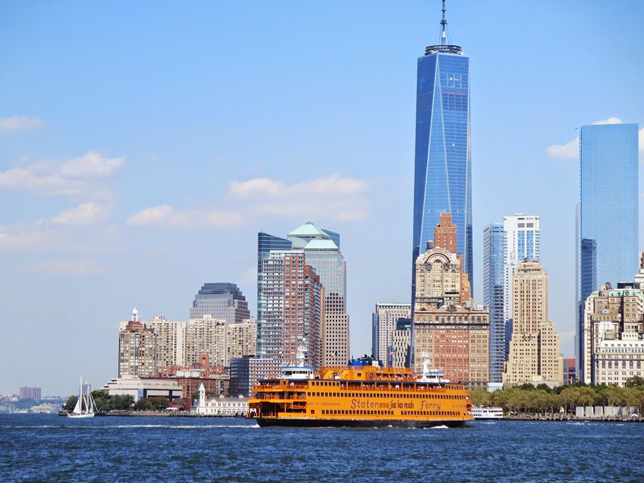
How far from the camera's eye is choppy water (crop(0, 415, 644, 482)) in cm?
10788

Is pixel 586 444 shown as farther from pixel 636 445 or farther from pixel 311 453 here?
pixel 311 453

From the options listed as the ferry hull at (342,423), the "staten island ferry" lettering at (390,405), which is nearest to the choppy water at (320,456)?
the ferry hull at (342,423)

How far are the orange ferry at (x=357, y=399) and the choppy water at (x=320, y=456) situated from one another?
3023 millimetres

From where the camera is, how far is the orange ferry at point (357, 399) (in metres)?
173

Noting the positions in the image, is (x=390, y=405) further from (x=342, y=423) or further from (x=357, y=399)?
(x=342, y=423)

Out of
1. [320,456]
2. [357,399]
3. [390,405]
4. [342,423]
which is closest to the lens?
[320,456]

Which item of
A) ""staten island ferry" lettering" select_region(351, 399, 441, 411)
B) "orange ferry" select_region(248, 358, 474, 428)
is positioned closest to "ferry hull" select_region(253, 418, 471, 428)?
"orange ferry" select_region(248, 358, 474, 428)

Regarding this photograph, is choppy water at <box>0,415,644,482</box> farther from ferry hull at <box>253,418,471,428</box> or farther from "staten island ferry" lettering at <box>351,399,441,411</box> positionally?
"staten island ferry" lettering at <box>351,399,441,411</box>

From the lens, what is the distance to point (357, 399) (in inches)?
6964

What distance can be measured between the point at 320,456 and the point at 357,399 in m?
53.4

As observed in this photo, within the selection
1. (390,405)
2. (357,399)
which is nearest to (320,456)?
(357,399)

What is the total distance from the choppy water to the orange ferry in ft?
9.92

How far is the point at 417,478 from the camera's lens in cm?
10556

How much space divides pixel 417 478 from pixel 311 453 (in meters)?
23.5
